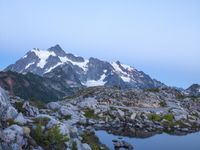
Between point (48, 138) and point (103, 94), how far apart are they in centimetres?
9379

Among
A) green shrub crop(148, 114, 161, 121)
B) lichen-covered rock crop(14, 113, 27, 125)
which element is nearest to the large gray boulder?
lichen-covered rock crop(14, 113, 27, 125)

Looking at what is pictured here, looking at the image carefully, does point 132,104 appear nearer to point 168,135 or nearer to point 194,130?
point 194,130

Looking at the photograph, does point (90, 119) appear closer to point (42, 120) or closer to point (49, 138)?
point (42, 120)

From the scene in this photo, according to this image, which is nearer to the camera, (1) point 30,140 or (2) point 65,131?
(1) point 30,140

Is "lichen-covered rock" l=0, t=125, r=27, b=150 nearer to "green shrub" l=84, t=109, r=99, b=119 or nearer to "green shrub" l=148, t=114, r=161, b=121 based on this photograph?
"green shrub" l=84, t=109, r=99, b=119

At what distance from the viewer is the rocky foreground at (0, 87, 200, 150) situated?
3512cm

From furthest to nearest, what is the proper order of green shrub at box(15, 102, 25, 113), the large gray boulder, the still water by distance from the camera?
the still water < green shrub at box(15, 102, 25, 113) < the large gray boulder

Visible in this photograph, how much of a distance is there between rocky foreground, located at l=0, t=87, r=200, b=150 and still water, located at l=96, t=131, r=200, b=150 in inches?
134

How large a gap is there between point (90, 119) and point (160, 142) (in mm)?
18787

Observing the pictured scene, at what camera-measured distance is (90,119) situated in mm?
90250

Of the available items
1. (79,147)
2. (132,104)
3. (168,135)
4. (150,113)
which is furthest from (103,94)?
(79,147)

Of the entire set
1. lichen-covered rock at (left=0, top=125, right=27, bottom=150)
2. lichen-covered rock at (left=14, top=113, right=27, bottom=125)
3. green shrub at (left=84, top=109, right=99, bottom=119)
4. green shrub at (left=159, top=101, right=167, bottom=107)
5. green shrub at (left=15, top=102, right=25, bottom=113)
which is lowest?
lichen-covered rock at (left=0, top=125, right=27, bottom=150)

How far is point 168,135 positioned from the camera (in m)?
88.5

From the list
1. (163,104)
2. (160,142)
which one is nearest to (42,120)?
(160,142)
